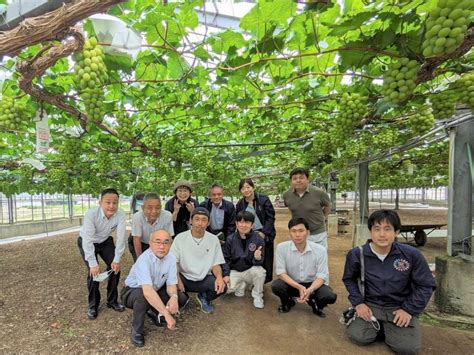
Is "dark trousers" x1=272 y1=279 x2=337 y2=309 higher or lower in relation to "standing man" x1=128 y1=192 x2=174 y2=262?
lower

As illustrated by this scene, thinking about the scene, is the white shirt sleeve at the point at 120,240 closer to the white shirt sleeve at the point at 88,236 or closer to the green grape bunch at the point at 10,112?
the white shirt sleeve at the point at 88,236

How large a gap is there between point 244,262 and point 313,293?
Result: 3.30 ft

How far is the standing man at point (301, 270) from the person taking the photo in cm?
388

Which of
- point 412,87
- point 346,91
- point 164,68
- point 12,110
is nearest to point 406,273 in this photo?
point 412,87

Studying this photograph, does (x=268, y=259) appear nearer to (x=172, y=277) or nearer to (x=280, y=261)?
(x=280, y=261)

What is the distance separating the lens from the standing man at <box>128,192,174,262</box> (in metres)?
4.18

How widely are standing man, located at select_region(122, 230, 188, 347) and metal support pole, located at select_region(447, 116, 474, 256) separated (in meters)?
3.70

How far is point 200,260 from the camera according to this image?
13.2ft

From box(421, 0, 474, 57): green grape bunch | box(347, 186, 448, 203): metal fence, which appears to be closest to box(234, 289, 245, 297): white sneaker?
box(421, 0, 474, 57): green grape bunch

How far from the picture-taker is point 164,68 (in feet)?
10.4

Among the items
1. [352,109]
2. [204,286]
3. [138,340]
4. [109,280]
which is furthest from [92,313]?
[352,109]

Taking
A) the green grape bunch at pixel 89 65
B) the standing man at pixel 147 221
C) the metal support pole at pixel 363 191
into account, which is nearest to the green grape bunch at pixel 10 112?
the green grape bunch at pixel 89 65

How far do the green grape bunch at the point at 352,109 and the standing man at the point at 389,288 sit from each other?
3.26 ft

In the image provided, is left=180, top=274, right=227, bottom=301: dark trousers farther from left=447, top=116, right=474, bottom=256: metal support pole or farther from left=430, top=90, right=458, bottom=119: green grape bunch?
left=447, top=116, right=474, bottom=256: metal support pole
